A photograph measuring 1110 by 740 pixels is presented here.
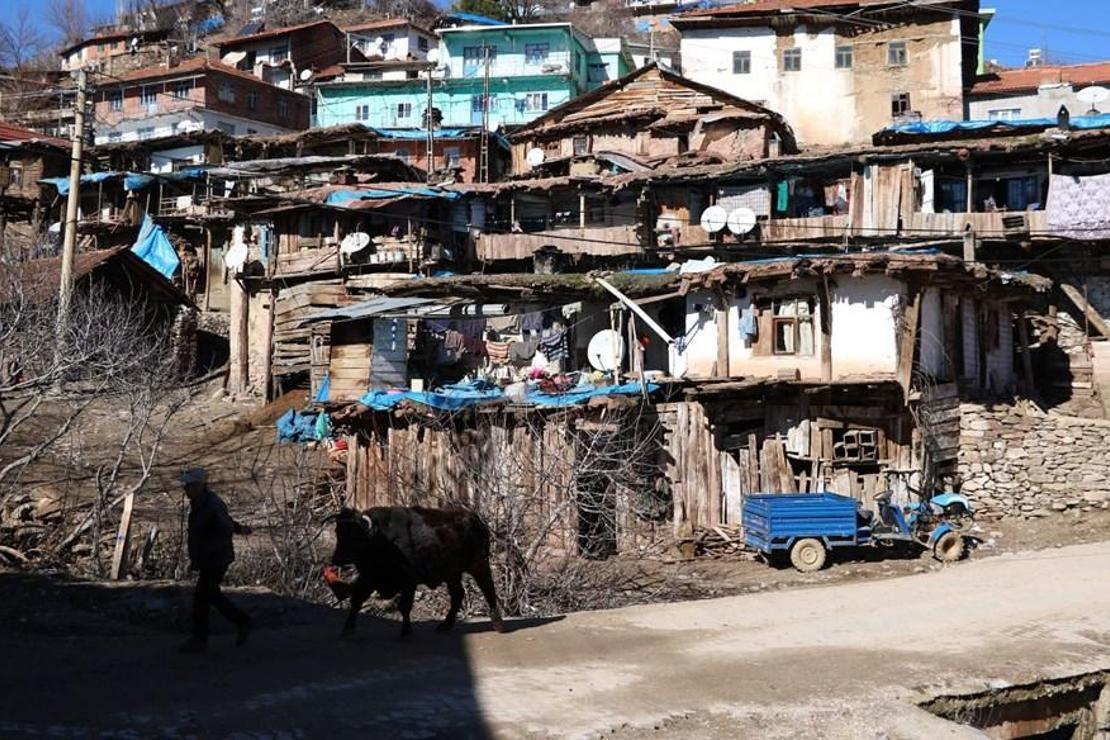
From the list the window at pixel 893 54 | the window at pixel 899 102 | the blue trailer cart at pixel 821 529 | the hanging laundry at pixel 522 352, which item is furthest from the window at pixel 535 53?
the blue trailer cart at pixel 821 529

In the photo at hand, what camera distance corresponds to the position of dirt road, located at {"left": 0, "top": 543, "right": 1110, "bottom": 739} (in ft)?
22.9

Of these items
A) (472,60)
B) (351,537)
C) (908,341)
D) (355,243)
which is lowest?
(351,537)

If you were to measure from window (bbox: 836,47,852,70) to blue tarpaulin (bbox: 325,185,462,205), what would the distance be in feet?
57.7

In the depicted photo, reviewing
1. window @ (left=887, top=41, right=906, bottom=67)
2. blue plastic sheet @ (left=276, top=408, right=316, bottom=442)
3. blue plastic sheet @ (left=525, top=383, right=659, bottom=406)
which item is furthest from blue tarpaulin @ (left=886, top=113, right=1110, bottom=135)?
blue plastic sheet @ (left=276, top=408, right=316, bottom=442)

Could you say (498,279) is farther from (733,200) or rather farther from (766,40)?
A: (766,40)

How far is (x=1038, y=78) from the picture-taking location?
42.2 m

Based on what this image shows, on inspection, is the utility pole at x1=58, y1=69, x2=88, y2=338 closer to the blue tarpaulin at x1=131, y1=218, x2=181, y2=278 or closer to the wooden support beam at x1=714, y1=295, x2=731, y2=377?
the blue tarpaulin at x1=131, y1=218, x2=181, y2=278

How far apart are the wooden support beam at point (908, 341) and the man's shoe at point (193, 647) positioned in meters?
15.2

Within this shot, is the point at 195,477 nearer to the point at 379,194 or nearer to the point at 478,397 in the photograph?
the point at 478,397

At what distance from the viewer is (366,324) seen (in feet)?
83.6

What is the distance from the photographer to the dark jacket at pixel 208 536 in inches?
330

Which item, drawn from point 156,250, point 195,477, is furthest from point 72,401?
point 156,250

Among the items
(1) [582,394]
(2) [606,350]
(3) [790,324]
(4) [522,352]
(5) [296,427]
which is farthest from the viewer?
(5) [296,427]

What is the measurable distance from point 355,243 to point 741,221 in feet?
38.9
